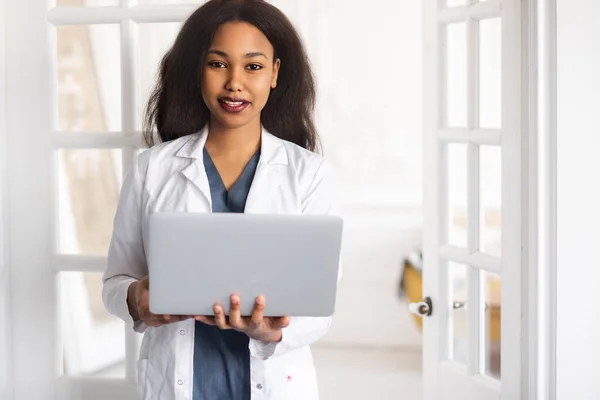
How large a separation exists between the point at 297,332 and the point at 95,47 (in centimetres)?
115

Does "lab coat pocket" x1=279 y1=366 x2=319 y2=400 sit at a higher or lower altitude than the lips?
lower

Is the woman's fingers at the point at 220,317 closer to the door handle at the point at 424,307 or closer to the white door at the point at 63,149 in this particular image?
the white door at the point at 63,149

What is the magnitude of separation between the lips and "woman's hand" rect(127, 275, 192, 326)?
377 mm

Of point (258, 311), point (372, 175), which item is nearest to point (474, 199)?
point (258, 311)

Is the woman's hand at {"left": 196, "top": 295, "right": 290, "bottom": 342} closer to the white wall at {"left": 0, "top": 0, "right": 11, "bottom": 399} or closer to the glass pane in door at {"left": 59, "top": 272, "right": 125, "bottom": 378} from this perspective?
the glass pane in door at {"left": 59, "top": 272, "right": 125, "bottom": 378}

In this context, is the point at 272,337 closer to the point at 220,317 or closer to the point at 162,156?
the point at 220,317

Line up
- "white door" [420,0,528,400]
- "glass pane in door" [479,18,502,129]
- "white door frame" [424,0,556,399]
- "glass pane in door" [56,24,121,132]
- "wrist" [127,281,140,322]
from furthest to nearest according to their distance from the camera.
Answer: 1. "glass pane in door" [56,24,121,132]
2. "glass pane in door" [479,18,502,129]
3. "white door" [420,0,528,400]
4. "white door frame" [424,0,556,399]
5. "wrist" [127,281,140,322]

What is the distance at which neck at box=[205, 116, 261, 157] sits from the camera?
6.10 feet

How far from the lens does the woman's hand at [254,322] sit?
1.56 metres

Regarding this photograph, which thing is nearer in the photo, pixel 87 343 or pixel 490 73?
pixel 490 73

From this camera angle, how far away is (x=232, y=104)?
5.82ft

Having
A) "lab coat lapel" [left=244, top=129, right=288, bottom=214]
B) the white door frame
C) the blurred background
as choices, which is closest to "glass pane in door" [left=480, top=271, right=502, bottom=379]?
the white door frame

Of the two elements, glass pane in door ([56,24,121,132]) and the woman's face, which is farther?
glass pane in door ([56,24,121,132])
